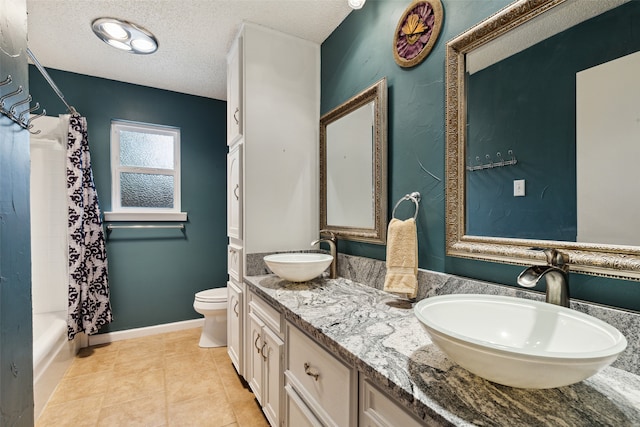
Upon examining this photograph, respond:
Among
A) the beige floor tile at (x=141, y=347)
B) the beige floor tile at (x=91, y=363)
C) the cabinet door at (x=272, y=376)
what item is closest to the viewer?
the cabinet door at (x=272, y=376)

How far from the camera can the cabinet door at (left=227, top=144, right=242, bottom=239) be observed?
6.27 feet

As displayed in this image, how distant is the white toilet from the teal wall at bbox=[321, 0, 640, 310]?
1.43 metres

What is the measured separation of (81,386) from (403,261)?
7.83ft

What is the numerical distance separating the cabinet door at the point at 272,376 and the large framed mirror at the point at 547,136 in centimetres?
91

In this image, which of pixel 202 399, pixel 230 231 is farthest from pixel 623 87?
pixel 202 399

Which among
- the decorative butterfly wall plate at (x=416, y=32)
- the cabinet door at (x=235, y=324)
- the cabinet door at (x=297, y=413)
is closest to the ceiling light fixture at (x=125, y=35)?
the decorative butterfly wall plate at (x=416, y=32)

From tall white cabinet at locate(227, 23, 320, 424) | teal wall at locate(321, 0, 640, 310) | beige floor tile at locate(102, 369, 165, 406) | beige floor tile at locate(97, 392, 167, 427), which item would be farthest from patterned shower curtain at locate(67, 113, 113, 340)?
teal wall at locate(321, 0, 640, 310)

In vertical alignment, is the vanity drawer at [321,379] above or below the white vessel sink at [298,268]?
below

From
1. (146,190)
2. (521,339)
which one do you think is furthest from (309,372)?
(146,190)

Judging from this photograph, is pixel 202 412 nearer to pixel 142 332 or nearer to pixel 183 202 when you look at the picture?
pixel 142 332

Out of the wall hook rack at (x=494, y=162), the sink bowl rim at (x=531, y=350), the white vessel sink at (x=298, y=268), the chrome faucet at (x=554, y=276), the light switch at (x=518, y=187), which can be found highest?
the wall hook rack at (x=494, y=162)

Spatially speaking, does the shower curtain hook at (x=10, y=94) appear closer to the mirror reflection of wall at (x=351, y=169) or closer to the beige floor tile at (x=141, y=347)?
the mirror reflection of wall at (x=351, y=169)

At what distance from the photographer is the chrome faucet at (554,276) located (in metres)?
0.76

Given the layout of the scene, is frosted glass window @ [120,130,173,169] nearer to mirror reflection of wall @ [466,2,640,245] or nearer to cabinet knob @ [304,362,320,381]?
cabinet knob @ [304,362,320,381]
